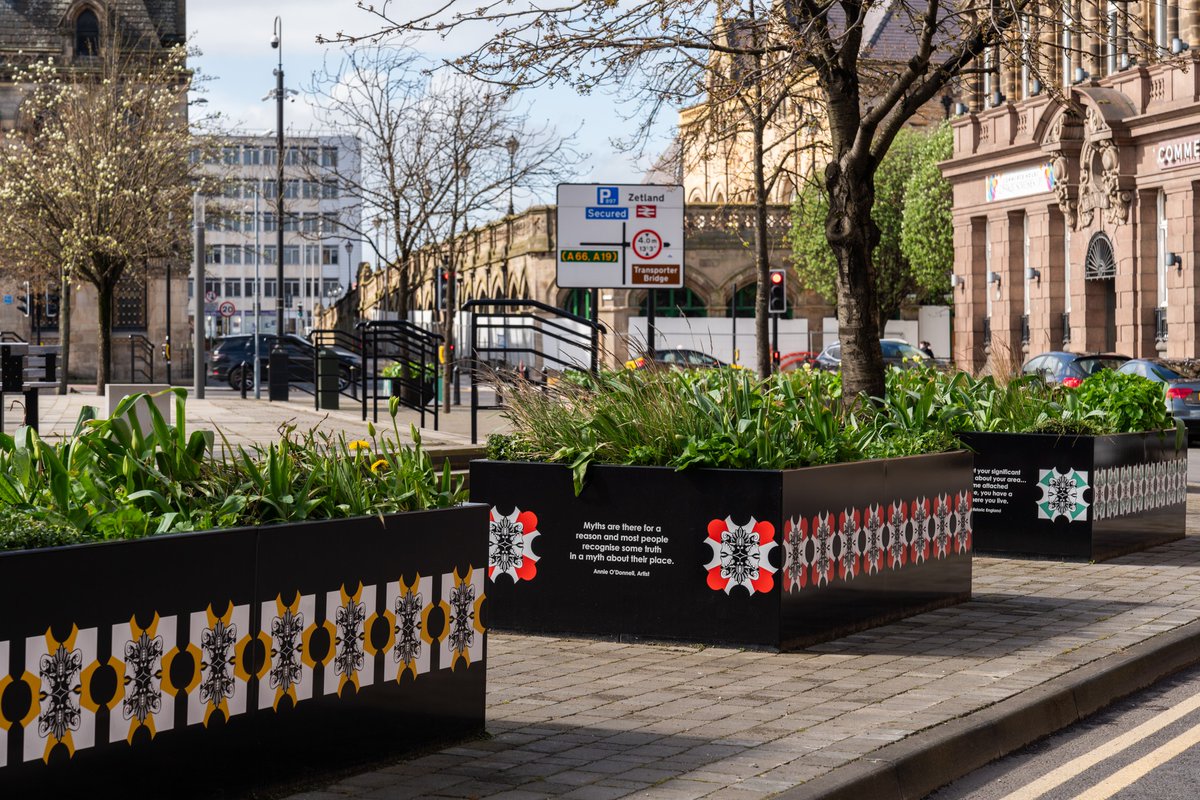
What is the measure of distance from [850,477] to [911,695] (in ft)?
6.17

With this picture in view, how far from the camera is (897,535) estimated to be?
31.8 ft

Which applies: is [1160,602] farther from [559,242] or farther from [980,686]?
[559,242]

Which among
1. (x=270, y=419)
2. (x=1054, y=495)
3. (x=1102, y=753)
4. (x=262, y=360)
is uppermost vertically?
(x=262, y=360)

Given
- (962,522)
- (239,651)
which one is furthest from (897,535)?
(239,651)

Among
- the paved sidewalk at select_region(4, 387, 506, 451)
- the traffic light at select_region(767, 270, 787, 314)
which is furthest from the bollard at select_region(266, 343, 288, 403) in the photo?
the traffic light at select_region(767, 270, 787, 314)

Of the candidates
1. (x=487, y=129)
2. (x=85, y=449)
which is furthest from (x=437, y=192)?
(x=85, y=449)

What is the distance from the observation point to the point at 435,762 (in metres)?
6.12

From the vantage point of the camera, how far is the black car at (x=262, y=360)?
38.6 m

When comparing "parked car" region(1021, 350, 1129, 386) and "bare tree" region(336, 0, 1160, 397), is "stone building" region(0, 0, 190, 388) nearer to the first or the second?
"parked car" region(1021, 350, 1129, 386)

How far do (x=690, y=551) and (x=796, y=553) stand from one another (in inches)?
20.7

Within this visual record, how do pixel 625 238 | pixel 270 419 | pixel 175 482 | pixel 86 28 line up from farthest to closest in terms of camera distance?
pixel 86 28
pixel 270 419
pixel 625 238
pixel 175 482

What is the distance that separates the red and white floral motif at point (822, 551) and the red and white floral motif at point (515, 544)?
142 centimetres

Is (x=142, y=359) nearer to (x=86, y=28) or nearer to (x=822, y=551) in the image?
(x=86, y=28)

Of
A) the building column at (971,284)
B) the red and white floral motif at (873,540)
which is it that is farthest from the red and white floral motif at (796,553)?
the building column at (971,284)
